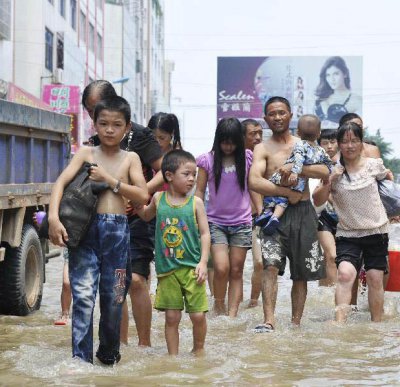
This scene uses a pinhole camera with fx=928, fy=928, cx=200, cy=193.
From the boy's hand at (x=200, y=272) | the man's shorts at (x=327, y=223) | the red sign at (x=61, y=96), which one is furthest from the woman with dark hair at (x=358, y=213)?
the red sign at (x=61, y=96)

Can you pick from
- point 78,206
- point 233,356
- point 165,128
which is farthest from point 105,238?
point 165,128

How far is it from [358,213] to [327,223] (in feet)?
5.58

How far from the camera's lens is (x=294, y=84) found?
74.6m

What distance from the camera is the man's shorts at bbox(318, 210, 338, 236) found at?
9.44m

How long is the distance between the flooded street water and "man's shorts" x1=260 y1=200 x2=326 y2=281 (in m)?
0.50

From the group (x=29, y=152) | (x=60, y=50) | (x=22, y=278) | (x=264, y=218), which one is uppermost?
(x=60, y=50)

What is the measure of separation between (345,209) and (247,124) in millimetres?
2122

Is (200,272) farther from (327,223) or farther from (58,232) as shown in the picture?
(327,223)

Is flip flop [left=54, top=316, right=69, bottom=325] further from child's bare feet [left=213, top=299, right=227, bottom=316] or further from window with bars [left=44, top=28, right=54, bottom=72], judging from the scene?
window with bars [left=44, top=28, right=54, bottom=72]

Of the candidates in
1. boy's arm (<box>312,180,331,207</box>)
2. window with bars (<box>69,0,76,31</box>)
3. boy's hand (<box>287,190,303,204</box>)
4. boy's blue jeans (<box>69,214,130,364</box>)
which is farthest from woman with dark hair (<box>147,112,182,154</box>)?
window with bars (<box>69,0,76,31</box>)

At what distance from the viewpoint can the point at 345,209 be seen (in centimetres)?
790

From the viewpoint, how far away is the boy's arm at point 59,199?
17.4ft

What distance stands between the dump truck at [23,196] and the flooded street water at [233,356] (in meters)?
0.35

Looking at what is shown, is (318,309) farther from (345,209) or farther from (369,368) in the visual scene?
(369,368)
